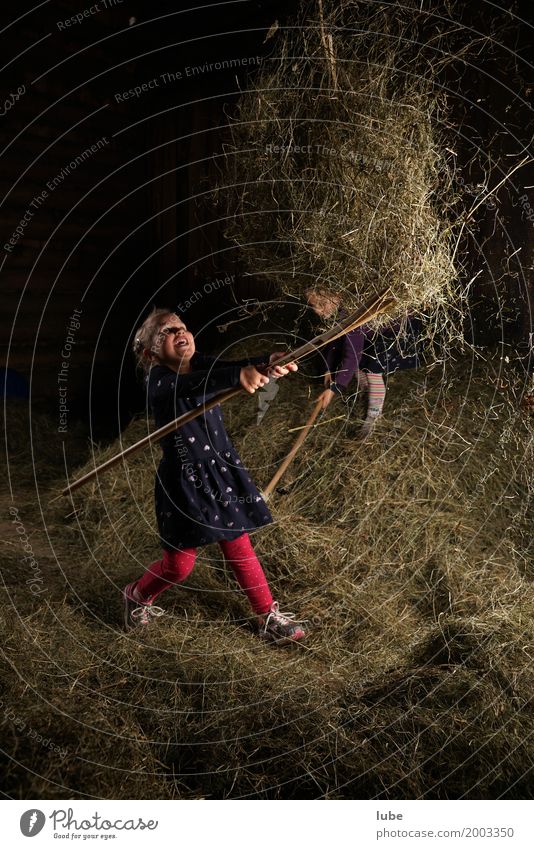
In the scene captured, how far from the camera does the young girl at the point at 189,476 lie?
2.87 metres

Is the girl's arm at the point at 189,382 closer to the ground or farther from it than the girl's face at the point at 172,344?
closer to the ground

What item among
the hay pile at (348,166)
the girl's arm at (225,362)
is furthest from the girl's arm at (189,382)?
the hay pile at (348,166)

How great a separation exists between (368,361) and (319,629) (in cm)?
142

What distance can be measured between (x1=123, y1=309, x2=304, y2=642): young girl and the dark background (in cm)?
216

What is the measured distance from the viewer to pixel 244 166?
316cm

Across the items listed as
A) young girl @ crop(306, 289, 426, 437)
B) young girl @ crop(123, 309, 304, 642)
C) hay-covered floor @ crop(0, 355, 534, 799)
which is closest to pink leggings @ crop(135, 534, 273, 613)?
young girl @ crop(123, 309, 304, 642)

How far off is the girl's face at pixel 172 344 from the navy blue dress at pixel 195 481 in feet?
0.14

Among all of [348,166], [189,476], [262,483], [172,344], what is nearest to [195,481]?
[189,476]

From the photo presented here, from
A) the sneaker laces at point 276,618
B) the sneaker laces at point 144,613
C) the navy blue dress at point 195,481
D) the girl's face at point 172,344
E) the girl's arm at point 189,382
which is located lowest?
the sneaker laces at point 276,618

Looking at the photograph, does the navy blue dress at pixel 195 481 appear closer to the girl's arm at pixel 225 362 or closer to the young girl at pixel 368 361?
the girl's arm at pixel 225 362

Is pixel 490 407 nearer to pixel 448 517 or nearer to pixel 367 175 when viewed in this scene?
pixel 448 517

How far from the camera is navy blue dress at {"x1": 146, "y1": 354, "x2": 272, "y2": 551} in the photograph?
9.40 ft

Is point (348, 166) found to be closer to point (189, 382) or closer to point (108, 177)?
point (189, 382)

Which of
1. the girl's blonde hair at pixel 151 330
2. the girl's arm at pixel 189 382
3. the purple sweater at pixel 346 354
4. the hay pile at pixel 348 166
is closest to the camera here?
the girl's arm at pixel 189 382
